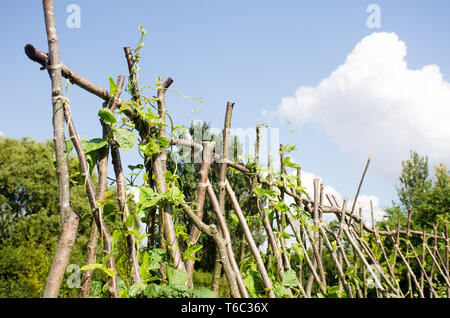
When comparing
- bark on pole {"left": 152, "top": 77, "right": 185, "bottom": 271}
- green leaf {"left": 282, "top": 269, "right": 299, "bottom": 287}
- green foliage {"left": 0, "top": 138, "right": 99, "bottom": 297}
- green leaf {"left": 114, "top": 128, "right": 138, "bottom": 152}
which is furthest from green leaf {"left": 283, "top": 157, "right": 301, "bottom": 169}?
green foliage {"left": 0, "top": 138, "right": 99, "bottom": 297}

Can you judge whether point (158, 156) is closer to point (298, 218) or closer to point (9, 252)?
point (298, 218)

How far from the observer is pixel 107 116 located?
945mm

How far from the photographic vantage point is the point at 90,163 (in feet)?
3.13

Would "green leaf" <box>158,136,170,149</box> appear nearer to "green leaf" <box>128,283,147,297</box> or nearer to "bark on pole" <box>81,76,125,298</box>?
"bark on pole" <box>81,76,125,298</box>

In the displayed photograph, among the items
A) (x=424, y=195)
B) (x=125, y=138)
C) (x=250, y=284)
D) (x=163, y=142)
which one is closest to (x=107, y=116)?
(x=125, y=138)

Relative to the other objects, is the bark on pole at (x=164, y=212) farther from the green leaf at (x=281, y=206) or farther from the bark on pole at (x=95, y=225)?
the green leaf at (x=281, y=206)

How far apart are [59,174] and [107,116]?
8.4 inches

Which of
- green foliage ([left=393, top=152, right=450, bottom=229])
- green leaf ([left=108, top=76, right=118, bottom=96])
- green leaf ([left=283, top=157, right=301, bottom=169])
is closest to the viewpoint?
green leaf ([left=108, top=76, right=118, bottom=96])

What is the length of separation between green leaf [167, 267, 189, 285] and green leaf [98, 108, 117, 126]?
44 cm

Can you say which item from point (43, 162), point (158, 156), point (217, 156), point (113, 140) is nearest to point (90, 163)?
point (113, 140)

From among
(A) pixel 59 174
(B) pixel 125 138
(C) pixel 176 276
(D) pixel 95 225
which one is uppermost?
(B) pixel 125 138

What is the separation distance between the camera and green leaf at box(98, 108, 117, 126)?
932 millimetres

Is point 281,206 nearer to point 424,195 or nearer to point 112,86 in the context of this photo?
point 112,86
